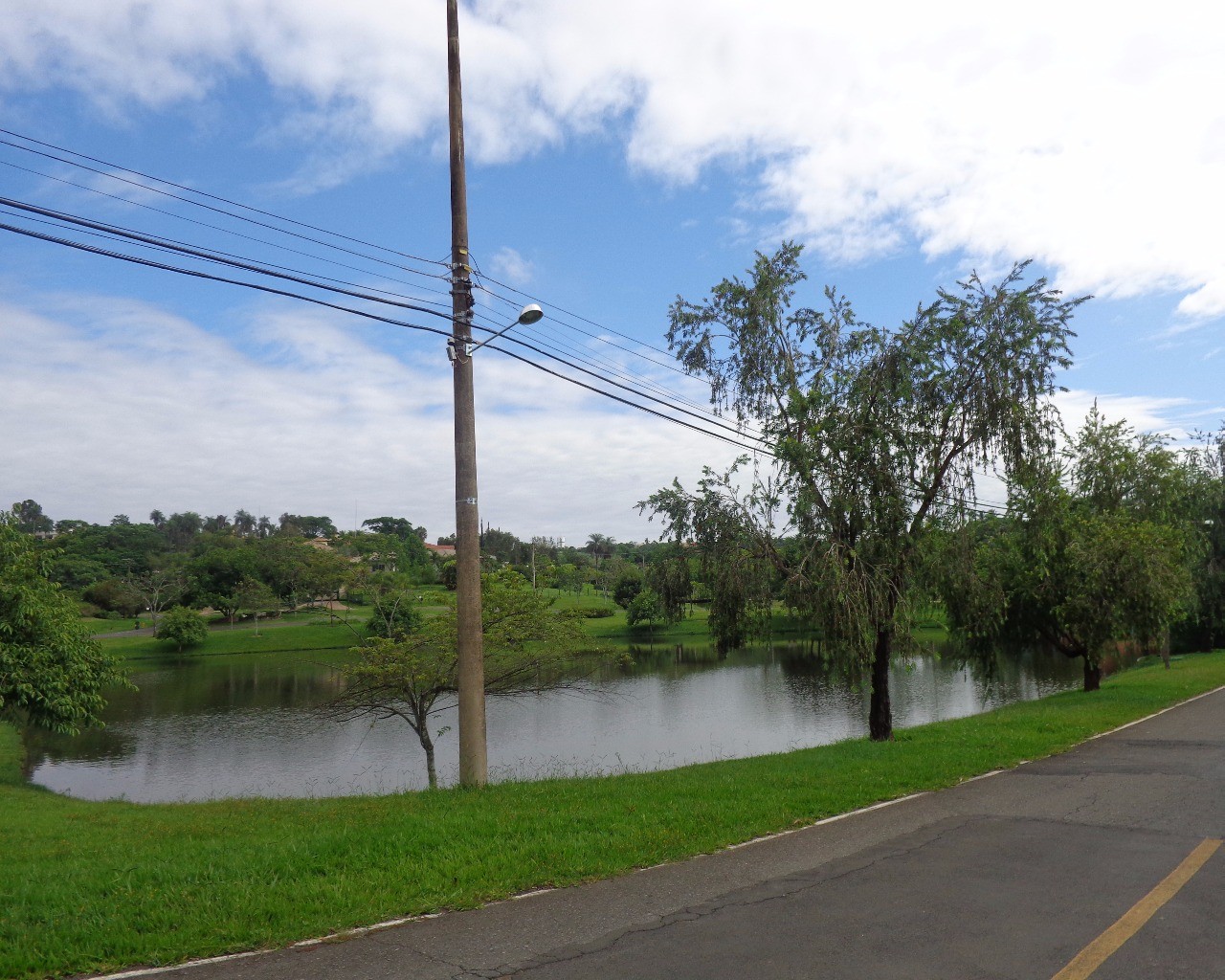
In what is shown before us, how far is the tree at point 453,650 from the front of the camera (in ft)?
63.3

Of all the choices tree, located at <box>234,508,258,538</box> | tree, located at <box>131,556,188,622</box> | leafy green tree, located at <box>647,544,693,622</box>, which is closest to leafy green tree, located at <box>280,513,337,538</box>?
tree, located at <box>234,508,258,538</box>

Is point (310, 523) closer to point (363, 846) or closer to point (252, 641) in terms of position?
point (252, 641)

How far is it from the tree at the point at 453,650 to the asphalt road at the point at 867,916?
38.6ft

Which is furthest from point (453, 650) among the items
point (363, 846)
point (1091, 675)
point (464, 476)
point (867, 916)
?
point (1091, 675)

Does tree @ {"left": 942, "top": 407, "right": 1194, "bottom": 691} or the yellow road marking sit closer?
the yellow road marking

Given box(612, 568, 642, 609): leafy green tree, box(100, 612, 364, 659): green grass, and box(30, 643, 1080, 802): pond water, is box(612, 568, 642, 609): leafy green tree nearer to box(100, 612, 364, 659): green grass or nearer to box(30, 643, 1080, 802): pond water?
box(30, 643, 1080, 802): pond water

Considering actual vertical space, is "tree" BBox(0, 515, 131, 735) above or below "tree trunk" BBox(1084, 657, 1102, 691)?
above

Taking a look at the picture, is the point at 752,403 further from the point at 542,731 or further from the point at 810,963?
the point at 542,731

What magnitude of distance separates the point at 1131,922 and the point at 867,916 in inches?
65.3

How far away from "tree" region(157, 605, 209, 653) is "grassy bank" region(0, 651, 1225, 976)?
54.2 metres

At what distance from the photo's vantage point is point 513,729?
27.4 m

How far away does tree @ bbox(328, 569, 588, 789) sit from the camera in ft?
63.3

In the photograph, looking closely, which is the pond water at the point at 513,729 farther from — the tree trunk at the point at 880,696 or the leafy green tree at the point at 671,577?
the leafy green tree at the point at 671,577

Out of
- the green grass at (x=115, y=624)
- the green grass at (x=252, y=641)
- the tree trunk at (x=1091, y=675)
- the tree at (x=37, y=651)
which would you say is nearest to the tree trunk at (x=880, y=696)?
the tree trunk at (x=1091, y=675)
